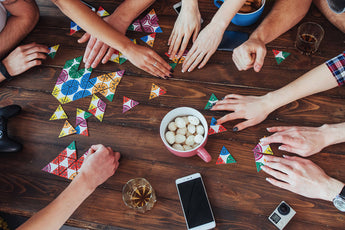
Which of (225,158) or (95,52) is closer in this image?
(225,158)

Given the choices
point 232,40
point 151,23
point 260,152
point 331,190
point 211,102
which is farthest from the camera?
point 151,23

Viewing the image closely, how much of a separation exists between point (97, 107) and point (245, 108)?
724 millimetres

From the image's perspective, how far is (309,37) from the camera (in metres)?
1.23

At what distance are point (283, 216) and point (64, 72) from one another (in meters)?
1.27

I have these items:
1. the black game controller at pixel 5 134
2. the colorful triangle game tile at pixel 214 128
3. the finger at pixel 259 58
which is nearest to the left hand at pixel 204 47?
the finger at pixel 259 58

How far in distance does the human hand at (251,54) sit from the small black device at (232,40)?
0.07 metres

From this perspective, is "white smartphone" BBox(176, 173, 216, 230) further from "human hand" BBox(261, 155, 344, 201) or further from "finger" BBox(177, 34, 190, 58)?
"finger" BBox(177, 34, 190, 58)

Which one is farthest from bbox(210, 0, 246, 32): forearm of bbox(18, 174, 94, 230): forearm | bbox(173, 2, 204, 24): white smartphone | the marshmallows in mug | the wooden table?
bbox(18, 174, 94, 230): forearm

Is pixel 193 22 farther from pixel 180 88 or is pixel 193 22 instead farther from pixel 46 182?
pixel 46 182

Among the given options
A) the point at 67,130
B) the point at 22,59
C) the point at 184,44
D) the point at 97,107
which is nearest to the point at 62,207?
the point at 67,130

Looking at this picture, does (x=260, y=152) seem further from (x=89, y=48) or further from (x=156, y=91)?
(x=89, y=48)

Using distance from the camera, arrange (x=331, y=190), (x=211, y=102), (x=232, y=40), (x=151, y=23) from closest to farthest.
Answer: (x=331, y=190), (x=211, y=102), (x=232, y=40), (x=151, y=23)

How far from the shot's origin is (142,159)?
1.11 meters

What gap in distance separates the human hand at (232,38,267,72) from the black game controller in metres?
1.16
